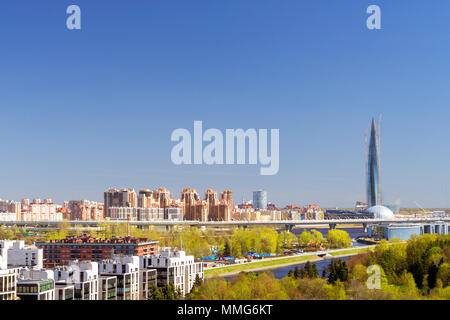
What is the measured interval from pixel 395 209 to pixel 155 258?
171ft

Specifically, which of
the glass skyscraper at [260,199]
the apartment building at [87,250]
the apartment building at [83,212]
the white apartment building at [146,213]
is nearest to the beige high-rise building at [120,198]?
the white apartment building at [146,213]

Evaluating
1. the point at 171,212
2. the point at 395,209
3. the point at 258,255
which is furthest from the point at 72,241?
the point at 395,209

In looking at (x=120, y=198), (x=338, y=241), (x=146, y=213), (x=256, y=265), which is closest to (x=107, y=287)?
(x=256, y=265)

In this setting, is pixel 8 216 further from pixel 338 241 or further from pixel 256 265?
pixel 256 265

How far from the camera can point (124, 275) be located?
31.3ft

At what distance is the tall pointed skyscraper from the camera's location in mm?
50062

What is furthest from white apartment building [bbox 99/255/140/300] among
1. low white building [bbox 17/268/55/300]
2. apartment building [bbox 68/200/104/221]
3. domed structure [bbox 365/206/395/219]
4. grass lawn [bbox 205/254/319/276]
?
domed structure [bbox 365/206/395/219]

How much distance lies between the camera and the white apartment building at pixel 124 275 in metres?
9.52

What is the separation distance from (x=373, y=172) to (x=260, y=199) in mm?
21579

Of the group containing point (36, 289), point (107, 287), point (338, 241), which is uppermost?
point (36, 289)

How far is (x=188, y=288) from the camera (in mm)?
11570

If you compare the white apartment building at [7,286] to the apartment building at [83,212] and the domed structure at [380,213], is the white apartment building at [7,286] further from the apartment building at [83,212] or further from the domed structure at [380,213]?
the domed structure at [380,213]
